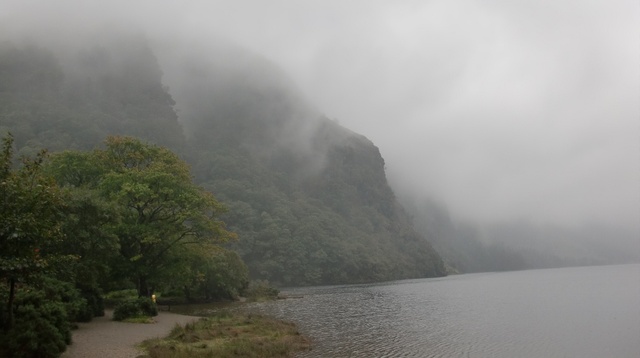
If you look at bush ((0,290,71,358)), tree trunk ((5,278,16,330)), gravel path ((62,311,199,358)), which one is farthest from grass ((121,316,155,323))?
tree trunk ((5,278,16,330))

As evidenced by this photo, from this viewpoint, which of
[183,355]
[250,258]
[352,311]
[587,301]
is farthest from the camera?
[250,258]

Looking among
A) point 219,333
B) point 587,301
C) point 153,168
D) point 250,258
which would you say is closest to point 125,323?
point 219,333

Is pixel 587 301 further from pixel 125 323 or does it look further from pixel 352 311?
pixel 125 323

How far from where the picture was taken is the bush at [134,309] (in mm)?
37256

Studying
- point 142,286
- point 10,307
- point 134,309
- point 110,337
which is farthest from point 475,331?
point 142,286

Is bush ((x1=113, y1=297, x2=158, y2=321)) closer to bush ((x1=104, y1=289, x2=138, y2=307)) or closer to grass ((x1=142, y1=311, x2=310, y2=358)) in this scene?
grass ((x1=142, y1=311, x2=310, y2=358))

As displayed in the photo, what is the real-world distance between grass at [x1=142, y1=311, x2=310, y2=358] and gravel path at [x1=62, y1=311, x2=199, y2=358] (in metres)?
1.22

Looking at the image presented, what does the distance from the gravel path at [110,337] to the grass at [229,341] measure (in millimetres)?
1220

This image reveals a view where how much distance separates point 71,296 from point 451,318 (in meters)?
35.7

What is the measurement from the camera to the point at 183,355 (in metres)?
23.2

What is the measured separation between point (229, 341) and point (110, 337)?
7317mm

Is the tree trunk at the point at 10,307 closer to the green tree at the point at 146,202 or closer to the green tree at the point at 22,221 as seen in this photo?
the green tree at the point at 22,221

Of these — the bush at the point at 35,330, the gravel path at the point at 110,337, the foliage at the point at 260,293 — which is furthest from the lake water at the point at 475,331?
the foliage at the point at 260,293

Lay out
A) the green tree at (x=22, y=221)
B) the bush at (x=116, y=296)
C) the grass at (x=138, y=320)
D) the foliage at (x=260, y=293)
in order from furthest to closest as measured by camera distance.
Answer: the foliage at (x=260, y=293), the bush at (x=116, y=296), the grass at (x=138, y=320), the green tree at (x=22, y=221)
